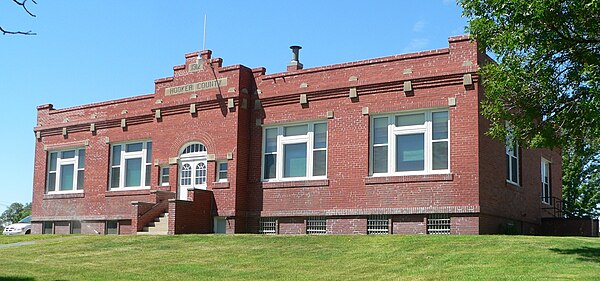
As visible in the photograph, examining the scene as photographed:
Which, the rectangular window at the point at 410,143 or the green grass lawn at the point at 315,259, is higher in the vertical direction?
the rectangular window at the point at 410,143

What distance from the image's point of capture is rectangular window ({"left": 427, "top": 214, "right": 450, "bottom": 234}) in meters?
22.6

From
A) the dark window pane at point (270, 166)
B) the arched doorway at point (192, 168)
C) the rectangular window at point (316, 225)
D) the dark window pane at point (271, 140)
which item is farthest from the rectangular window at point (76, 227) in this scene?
the rectangular window at point (316, 225)

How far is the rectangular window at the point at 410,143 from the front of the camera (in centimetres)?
2308

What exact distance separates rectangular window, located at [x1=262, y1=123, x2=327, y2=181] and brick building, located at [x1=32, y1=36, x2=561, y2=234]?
4cm

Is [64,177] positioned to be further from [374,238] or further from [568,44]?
[568,44]

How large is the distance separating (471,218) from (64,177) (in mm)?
18519

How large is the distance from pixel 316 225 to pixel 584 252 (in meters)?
9.97

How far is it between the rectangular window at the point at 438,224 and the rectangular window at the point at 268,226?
5.56 m

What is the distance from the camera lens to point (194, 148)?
2794 centimetres

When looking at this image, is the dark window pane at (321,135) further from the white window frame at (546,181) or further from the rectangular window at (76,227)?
the rectangular window at (76,227)

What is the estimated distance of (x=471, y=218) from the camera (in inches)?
872

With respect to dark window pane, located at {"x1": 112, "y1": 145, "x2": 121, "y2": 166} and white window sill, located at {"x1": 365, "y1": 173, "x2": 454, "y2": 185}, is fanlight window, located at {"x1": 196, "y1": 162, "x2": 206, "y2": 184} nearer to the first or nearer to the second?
dark window pane, located at {"x1": 112, "y1": 145, "x2": 121, "y2": 166}

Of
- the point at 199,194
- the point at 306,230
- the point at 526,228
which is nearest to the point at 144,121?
the point at 199,194

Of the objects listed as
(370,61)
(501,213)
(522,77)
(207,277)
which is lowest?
(207,277)
